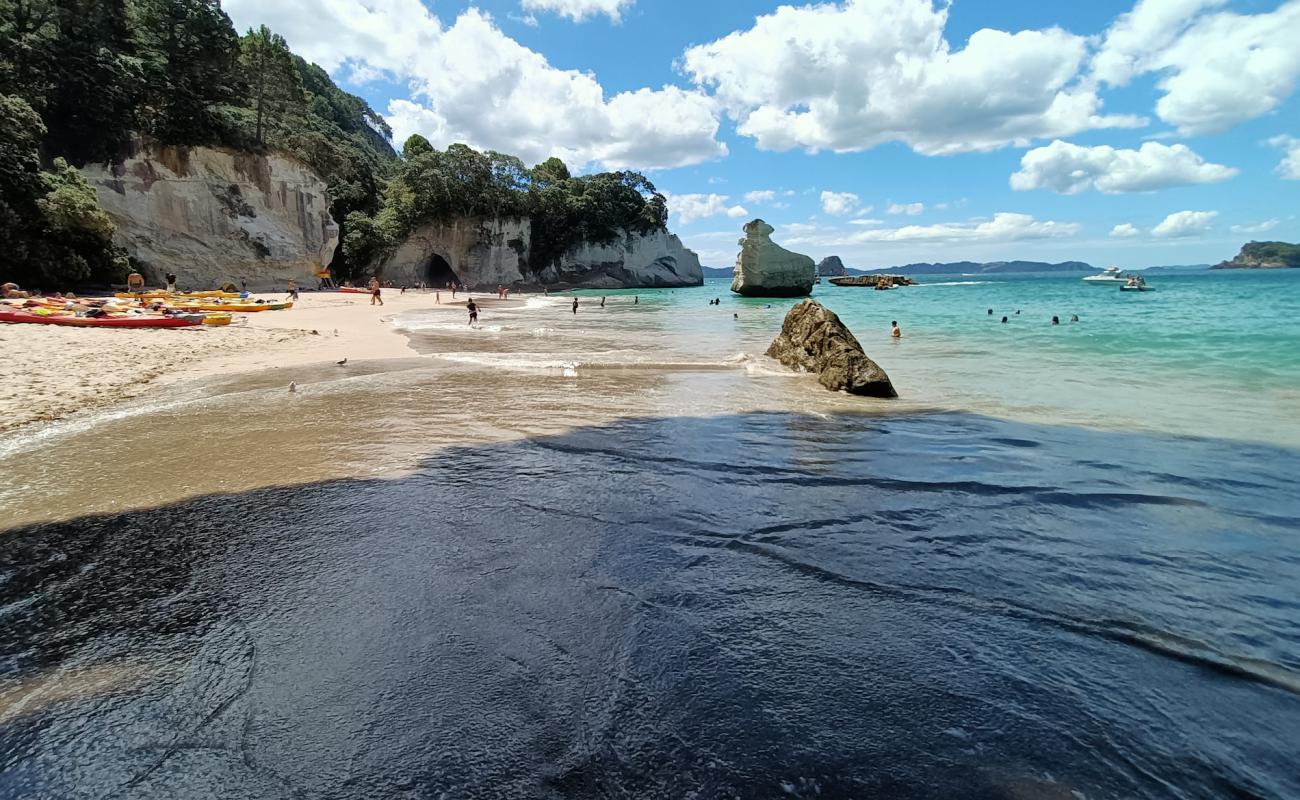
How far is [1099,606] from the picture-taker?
409 centimetres

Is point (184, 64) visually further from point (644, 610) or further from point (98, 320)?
point (644, 610)

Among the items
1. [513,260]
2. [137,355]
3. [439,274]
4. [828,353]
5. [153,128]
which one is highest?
[153,128]

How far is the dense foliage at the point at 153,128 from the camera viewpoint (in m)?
27.1

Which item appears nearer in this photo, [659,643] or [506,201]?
[659,643]

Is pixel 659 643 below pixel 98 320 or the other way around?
below

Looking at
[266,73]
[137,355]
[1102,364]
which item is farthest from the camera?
[266,73]

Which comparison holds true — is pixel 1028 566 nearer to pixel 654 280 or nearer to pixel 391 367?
pixel 391 367

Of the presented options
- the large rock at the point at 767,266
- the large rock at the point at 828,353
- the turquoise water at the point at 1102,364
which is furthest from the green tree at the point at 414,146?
the large rock at the point at 828,353

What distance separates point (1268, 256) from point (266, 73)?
206557mm

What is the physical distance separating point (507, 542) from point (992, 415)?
28.7 ft

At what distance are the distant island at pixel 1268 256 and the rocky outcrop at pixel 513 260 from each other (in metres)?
151

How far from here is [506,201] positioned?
6838cm

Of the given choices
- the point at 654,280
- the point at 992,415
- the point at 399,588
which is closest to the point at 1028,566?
the point at 399,588

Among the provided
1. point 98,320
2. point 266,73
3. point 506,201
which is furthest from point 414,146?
point 98,320
